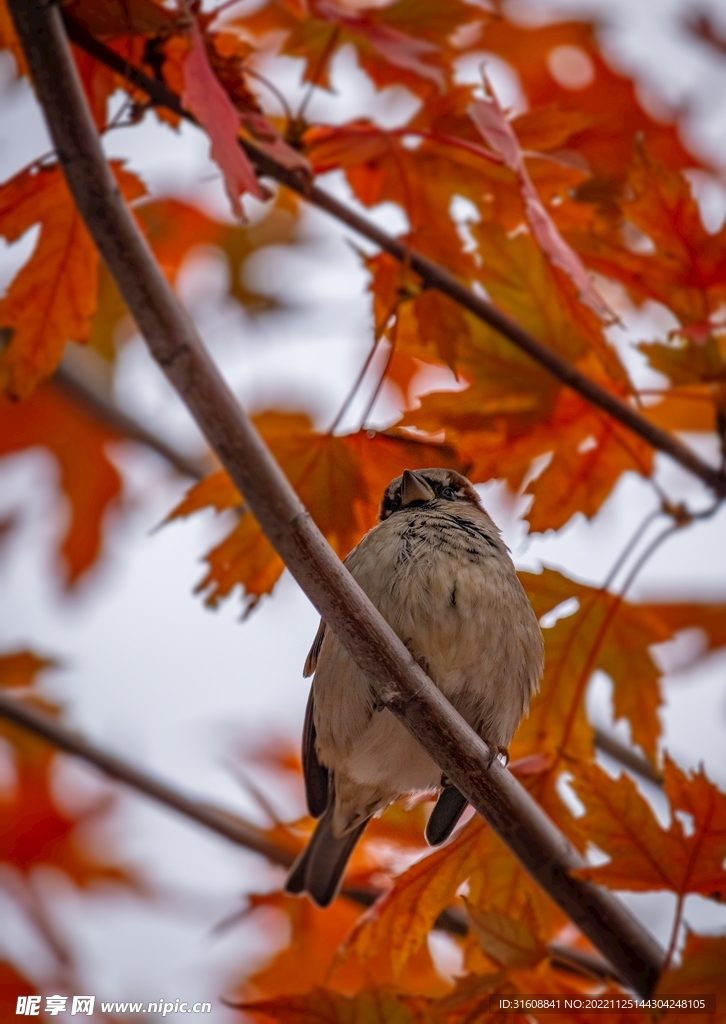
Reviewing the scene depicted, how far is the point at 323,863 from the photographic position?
312 cm

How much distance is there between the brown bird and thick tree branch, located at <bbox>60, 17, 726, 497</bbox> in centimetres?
48

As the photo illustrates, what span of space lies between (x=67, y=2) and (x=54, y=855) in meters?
3.80

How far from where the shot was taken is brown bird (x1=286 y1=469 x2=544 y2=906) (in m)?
2.54

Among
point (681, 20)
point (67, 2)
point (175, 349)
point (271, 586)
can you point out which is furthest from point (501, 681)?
point (681, 20)

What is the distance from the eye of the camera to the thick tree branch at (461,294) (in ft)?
8.13

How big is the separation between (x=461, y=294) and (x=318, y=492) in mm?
679

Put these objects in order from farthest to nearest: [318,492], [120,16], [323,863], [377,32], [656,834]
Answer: [323,863]
[377,32]
[318,492]
[120,16]
[656,834]

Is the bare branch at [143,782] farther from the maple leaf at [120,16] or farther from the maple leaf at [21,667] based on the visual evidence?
the maple leaf at [120,16]

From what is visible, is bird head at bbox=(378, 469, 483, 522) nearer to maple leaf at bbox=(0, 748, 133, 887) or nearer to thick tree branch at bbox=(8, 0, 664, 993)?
thick tree branch at bbox=(8, 0, 664, 993)

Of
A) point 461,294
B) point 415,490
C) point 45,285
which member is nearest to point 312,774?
point 415,490

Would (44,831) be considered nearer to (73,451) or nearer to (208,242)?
(73,451)

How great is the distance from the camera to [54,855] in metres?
4.77

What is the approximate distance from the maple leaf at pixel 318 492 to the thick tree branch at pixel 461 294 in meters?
0.45

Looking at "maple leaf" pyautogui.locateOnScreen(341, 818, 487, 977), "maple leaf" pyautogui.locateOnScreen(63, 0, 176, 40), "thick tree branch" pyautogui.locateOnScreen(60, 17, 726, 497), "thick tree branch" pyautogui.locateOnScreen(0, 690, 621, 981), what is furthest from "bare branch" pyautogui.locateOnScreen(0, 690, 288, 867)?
"maple leaf" pyautogui.locateOnScreen(63, 0, 176, 40)
